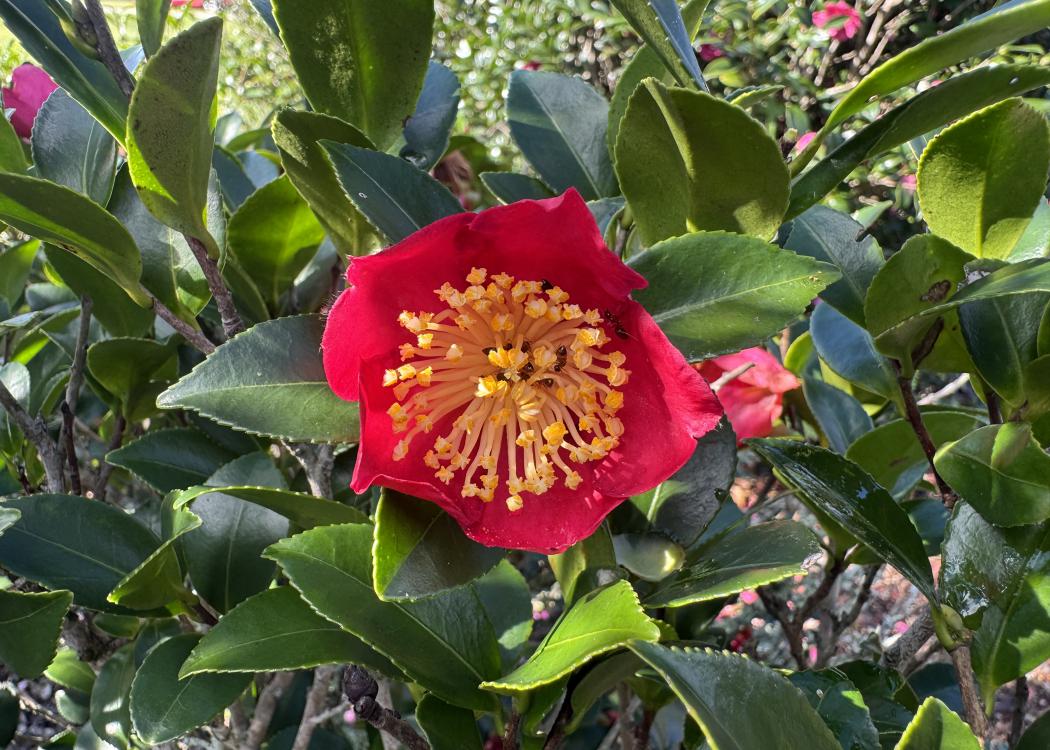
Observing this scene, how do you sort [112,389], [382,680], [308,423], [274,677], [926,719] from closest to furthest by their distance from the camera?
1. [926,719]
2. [308,423]
3. [382,680]
4. [112,389]
5. [274,677]

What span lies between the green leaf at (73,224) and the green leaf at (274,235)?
115 millimetres

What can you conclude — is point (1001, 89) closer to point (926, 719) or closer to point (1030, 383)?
point (1030, 383)

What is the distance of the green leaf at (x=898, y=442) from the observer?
944 mm

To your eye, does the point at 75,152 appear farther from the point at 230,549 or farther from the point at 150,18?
the point at 230,549

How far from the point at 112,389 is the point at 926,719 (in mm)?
946

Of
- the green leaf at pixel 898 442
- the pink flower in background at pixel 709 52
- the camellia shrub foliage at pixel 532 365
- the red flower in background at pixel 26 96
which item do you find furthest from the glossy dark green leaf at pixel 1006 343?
the pink flower in background at pixel 709 52

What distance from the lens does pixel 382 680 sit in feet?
2.99

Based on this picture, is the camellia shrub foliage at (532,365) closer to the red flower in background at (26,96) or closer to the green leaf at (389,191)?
the green leaf at (389,191)

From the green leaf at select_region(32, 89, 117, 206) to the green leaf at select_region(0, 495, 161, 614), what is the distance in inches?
12.0

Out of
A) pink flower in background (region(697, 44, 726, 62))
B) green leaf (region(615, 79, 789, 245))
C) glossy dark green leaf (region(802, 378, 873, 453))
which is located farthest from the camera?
pink flower in background (region(697, 44, 726, 62))

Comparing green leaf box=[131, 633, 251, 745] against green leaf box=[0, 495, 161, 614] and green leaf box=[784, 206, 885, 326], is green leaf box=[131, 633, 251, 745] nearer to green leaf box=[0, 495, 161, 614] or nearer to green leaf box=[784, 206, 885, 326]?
green leaf box=[0, 495, 161, 614]

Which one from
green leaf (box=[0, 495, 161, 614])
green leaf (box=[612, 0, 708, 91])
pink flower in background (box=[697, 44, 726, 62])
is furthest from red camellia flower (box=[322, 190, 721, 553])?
pink flower in background (box=[697, 44, 726, 62])

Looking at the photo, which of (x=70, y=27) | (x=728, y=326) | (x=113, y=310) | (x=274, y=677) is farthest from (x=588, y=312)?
(x=274, y=677)

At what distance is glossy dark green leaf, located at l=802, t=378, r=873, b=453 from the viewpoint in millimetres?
1061
